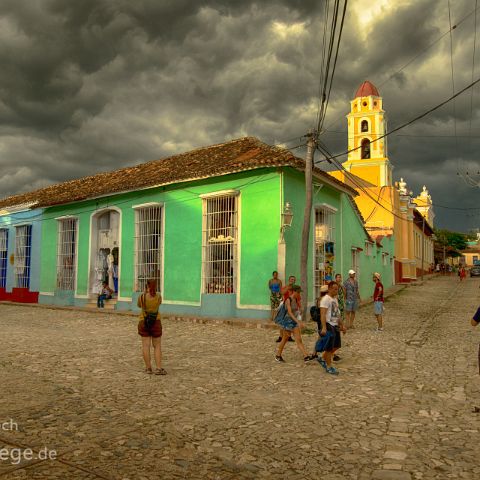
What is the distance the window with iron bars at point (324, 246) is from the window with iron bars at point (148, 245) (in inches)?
A: 190

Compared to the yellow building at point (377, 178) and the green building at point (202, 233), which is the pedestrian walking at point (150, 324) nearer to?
the green building at point (202, 233)

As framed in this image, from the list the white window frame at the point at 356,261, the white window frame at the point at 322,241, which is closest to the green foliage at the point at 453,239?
the white window frame at the point at 356,261

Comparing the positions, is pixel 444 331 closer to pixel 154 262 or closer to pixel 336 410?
pixel 336 410

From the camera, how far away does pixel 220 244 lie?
13141mm

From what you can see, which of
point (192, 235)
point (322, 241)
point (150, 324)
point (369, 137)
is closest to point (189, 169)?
point (192, 235)

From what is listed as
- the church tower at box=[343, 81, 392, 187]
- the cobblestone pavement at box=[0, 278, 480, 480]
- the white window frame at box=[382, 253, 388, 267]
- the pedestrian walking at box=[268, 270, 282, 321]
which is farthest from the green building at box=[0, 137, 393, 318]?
the church tower at box=[343, 81, 392, 187]

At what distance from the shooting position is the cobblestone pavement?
349 centimetres

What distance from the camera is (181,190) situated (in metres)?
14.0

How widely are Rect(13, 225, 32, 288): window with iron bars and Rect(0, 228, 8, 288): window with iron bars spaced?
1048 millimetres

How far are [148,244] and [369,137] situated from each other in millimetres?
22493

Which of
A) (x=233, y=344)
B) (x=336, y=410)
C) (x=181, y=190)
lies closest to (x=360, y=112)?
(x=181, y=190)

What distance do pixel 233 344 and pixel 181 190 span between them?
20.8 ft

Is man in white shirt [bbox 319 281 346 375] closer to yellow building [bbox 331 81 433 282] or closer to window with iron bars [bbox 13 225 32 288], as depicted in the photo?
window with iron bars [bbox 13 225 32 288]

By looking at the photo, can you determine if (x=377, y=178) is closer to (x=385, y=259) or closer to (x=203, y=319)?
(x=385, y=259)
